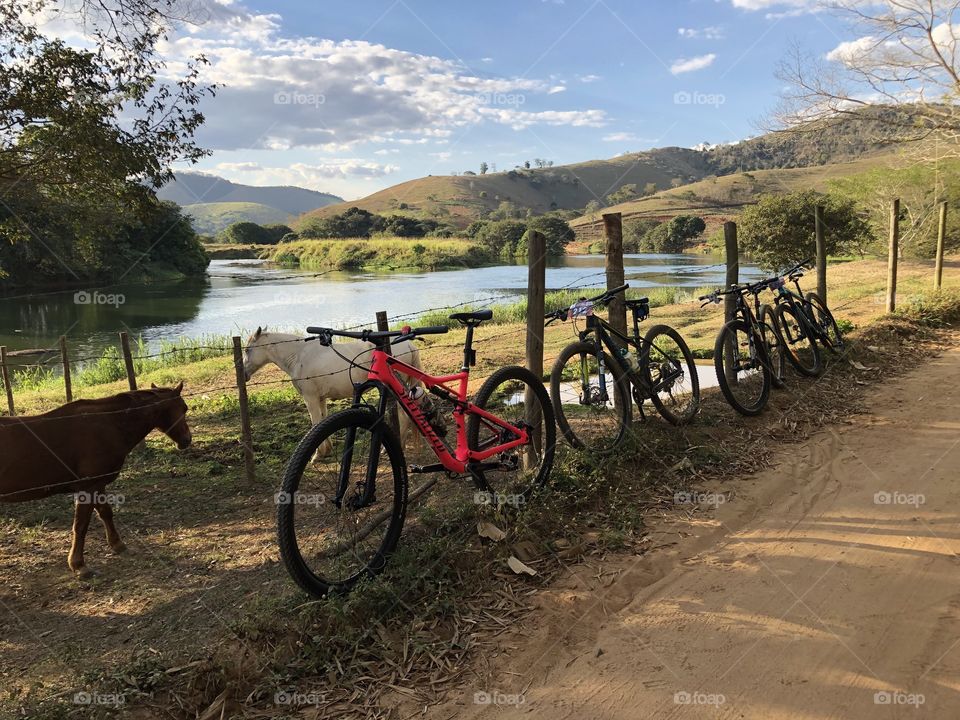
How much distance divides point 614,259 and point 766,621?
10.2 ft

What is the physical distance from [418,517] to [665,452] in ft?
6.90

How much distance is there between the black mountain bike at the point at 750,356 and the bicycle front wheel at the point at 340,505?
12.3 ft

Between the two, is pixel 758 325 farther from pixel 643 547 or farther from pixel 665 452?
pixel 643 547

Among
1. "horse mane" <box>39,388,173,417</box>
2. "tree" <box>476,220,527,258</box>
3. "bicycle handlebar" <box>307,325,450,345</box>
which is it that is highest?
"tree" <box>476,220,527,258</box>

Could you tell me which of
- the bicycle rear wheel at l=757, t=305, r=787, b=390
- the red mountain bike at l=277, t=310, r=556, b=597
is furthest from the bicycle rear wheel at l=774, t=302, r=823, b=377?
the red mountain bike at l=277, t=310, r=556, b=597

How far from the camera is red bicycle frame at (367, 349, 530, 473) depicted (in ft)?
10.4

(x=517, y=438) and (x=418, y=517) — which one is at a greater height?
(x=517, y=438)

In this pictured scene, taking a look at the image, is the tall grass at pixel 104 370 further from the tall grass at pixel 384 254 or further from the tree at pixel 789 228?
the tall grass at pixel 384 254

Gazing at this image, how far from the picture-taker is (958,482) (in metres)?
4.25

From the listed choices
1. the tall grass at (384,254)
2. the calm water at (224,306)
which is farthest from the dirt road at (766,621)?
the tall grass at (384,254)

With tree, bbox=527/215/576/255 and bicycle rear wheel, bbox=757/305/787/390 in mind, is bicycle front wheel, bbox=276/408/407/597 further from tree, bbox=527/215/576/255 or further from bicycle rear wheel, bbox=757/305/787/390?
tree, bbox=527/215/576/255

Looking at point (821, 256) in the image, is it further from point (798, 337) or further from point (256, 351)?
point (256, 351)

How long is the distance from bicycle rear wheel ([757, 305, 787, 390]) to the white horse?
3816mm

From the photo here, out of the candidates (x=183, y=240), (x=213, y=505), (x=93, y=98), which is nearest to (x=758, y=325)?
(x=213, y=505)
